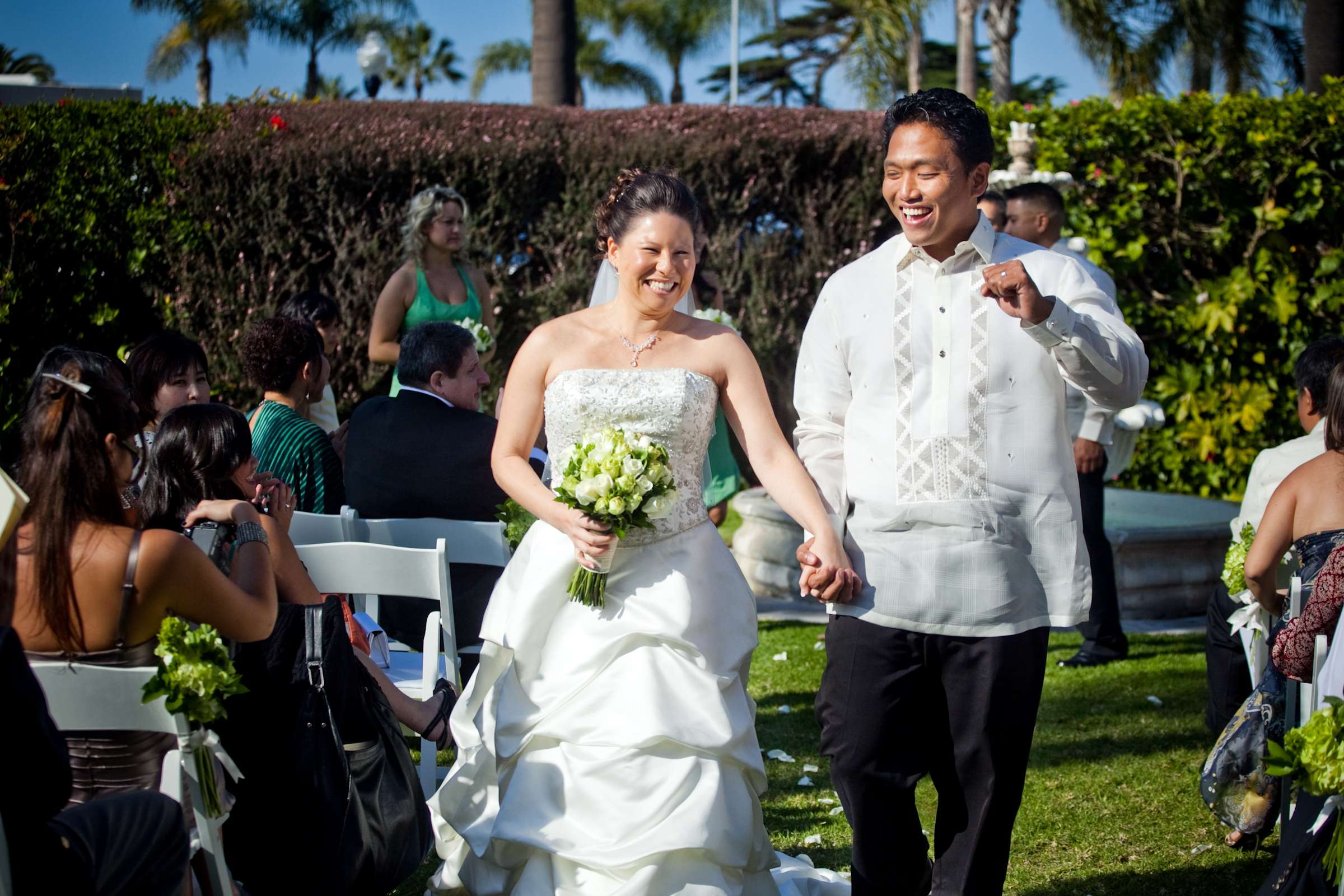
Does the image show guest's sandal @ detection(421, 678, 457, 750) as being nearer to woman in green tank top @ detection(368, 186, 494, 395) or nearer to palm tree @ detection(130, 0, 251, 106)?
woman in green tank top @ detection(368, 186, 494, 395)

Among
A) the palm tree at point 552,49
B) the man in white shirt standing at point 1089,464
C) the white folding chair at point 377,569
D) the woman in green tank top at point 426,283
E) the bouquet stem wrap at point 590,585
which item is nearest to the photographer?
the bouquet stem wrap at point 590,585

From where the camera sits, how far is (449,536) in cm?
479

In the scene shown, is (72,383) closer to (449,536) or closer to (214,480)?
(214,480)

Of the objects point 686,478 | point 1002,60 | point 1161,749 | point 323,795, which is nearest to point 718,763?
point 686,478

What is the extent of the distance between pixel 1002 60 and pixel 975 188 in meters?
20.3

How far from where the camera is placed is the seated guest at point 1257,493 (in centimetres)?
474

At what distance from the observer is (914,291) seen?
3.34 metres

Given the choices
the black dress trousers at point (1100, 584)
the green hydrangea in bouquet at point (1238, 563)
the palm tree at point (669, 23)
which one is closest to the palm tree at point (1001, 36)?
the black dress trousers at point (1100, 584)

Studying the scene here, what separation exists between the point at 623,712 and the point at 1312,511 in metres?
2.25

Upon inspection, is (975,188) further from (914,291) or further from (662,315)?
(662,315)

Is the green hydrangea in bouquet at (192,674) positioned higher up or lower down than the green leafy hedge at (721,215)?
lower down

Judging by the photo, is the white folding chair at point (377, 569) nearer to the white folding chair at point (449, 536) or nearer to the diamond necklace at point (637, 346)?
the white folding chair at point (449, 536)

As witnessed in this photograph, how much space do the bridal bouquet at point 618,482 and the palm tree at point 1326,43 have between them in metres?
14.3

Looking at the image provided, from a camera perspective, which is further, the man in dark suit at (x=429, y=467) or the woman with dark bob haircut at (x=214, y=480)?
the man in dark suit at (x=429, y=467)
